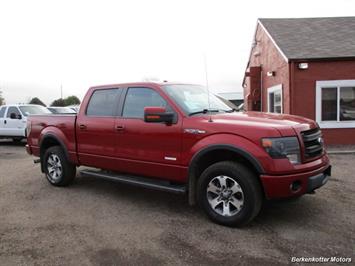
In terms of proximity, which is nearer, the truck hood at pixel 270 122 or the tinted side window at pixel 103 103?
the truck hood at pixel 270 122

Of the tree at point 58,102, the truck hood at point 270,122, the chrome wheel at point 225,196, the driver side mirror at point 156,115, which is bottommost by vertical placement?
the chrome wheel at point 225,196

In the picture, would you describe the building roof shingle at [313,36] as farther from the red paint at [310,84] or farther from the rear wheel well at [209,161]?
the rear wheel well at [209,161]

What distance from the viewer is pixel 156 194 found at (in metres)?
6.77

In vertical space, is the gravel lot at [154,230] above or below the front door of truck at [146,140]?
below

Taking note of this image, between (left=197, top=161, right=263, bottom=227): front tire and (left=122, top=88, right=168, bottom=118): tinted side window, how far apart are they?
4.52ft

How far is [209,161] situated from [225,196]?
591 mm

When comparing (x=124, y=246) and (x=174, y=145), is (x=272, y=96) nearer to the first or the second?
(x=174, y=145)

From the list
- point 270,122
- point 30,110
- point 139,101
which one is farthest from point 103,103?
point 30,110

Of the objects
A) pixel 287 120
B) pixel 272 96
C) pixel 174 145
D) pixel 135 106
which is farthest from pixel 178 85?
pixel 272 96

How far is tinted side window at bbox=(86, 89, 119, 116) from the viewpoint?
654cm

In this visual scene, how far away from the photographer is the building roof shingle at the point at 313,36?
1326 centimetres

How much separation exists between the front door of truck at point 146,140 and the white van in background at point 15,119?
11177mm

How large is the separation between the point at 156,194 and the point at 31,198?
2177 mm

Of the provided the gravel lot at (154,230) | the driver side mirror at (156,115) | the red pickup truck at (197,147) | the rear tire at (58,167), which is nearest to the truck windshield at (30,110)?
the rear tire at (58,167)
